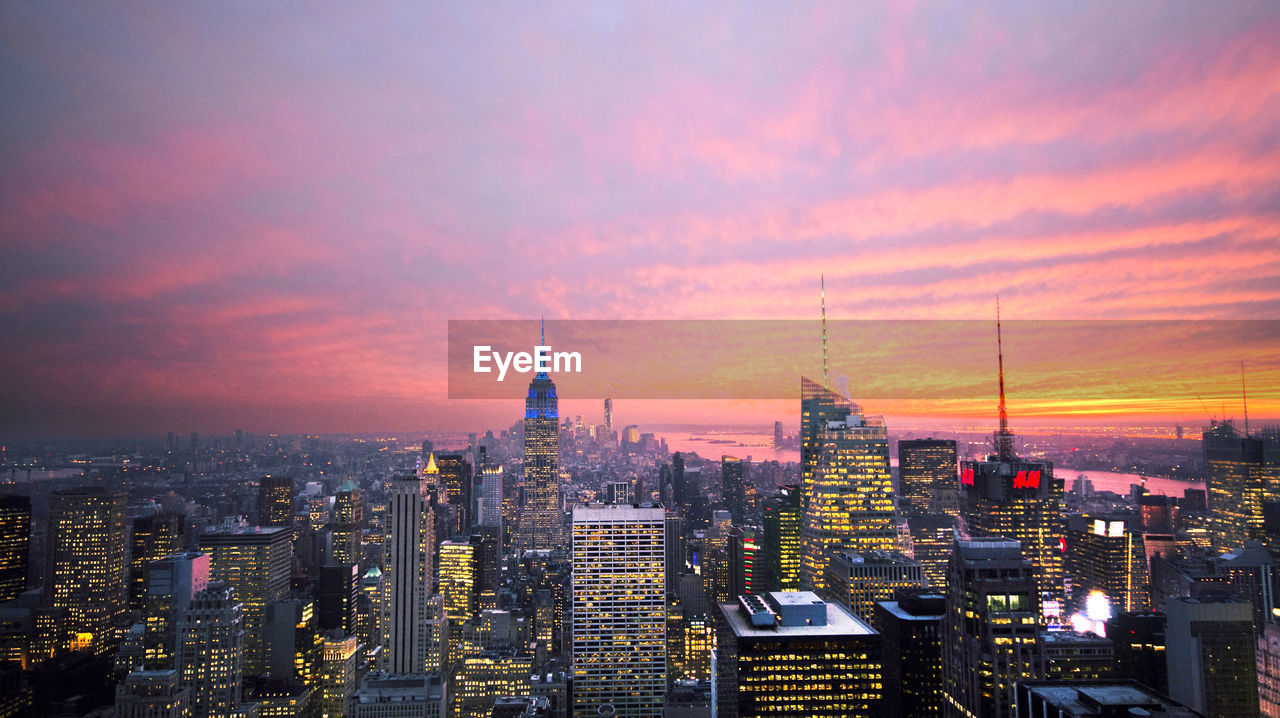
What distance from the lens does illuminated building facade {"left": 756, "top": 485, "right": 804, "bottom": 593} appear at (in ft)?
129

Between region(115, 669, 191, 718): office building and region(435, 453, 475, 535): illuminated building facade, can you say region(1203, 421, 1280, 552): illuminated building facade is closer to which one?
region(115, 669, 191, 718): office building

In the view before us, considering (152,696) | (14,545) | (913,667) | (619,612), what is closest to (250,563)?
(14,545)

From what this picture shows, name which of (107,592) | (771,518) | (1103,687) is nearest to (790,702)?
(1103,687)

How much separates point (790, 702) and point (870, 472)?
61.8 ft

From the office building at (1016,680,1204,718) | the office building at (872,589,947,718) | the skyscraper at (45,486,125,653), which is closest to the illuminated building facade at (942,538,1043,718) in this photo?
the office building at (1016,680,1204,718)

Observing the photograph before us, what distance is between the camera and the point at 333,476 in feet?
102

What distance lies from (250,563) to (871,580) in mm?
32245

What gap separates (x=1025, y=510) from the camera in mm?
34688

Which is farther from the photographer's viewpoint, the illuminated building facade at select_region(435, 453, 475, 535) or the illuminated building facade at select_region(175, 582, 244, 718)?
the illuminated building facade at select_region(435, 453, 475, 535)

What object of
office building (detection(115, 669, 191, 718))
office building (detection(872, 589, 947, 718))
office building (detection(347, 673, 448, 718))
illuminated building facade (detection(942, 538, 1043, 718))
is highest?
illuminated building facade (detection(942, 538, 1043, 718))

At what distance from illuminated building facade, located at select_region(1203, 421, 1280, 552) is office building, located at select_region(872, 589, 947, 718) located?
1116 centimetres

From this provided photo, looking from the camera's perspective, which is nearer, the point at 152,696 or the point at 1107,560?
the point at 152,696

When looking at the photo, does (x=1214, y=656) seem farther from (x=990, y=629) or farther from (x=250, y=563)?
(x=250, y=563)

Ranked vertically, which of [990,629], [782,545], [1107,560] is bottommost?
[782,545]
